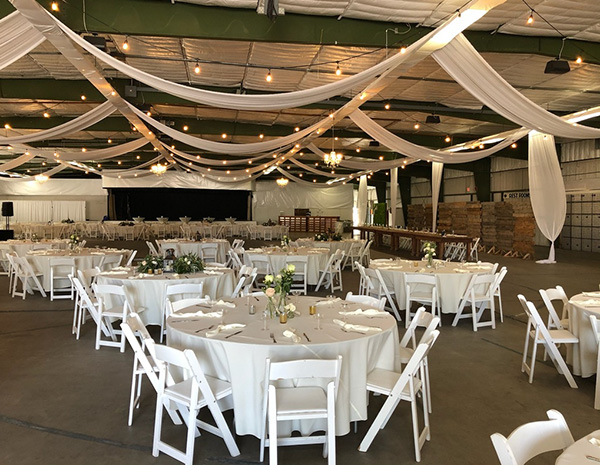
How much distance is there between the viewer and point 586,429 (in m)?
3.54

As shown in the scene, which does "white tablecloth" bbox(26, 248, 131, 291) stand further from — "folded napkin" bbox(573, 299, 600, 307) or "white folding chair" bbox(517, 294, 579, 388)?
"folded napkin" bbox(573, 299, 600, 307)

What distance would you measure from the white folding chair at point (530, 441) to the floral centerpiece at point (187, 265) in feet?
16.7

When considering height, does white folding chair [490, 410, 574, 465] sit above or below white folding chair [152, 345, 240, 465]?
above

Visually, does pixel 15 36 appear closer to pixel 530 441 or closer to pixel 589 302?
pixel 530 441

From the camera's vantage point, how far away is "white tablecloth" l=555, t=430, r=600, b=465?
1814mm

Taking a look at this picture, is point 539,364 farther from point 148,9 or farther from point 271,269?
point 148,9

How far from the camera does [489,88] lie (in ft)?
18.0

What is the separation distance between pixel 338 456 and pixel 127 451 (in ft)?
4.61

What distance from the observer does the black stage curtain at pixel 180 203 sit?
28359mm

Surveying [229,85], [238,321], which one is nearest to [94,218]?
[229,85]

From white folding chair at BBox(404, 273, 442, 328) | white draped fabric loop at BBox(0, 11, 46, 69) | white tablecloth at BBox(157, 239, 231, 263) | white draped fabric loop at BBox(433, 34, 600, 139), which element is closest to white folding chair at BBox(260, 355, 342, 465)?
white folding chair at BBox(404, 273, 442, 328)

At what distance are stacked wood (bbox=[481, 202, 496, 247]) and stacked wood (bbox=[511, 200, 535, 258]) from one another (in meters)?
1.37

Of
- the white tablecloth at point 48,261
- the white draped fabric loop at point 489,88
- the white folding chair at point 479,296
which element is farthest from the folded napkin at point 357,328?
the white tablecloth at point 48,261

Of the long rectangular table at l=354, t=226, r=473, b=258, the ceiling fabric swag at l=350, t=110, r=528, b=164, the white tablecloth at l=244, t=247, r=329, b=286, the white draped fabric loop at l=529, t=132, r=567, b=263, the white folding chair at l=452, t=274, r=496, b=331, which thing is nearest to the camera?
the white folding chair at l=452, t=274, r=496, b=331
